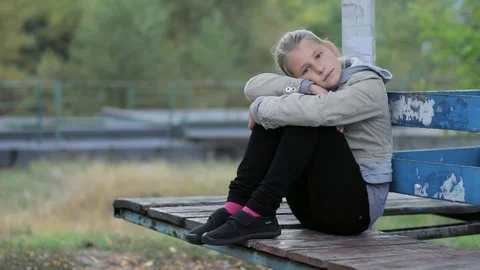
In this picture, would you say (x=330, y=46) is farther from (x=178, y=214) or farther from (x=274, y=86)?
(x=178, y=214)

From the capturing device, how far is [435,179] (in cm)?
367

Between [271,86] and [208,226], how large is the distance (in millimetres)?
627

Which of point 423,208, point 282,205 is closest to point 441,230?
point 423,208

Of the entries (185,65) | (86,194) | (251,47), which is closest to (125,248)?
(86,194)

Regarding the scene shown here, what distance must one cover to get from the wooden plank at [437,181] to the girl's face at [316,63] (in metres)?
0.45

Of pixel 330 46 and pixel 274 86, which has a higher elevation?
pixel 330 46

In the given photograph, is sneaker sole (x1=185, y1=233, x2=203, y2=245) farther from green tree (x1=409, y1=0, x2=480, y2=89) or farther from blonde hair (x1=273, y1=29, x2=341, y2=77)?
green tree (x1=409, y1=0, x2=480, y2=89)

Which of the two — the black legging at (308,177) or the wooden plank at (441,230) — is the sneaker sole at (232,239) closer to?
the black legging at (308,177)

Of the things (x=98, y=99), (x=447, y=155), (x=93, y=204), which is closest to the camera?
(x=447, y=155)

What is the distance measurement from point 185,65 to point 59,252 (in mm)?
25056

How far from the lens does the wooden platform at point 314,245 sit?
3139mm

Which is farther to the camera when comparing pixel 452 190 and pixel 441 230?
pixel 441 230

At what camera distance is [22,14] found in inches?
1057

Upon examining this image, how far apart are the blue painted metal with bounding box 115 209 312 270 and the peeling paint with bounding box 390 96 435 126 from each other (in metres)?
0.85
